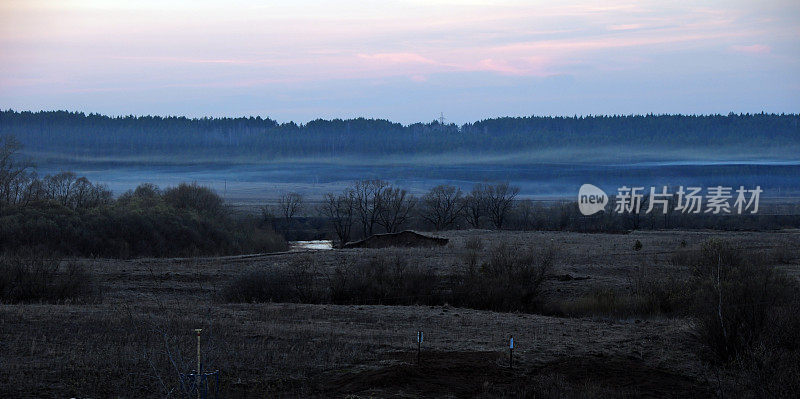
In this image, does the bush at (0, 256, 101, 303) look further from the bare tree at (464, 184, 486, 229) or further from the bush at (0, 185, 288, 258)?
the bare tree at (464, 184, 486, 229)

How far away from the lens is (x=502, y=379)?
13.0m

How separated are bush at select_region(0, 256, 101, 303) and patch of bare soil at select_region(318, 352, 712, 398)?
12816mm

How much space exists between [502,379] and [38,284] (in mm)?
16360

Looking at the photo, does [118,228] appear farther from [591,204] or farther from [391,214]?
[591,204]

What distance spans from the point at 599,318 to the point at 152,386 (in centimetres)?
1360

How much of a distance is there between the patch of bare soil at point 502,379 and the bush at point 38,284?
505 inches

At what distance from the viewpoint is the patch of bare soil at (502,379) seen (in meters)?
12.2

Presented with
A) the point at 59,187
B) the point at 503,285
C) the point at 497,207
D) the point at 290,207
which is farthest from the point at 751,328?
the point at 290,207

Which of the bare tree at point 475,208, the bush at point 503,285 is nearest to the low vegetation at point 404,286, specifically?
the bush at point 503,285

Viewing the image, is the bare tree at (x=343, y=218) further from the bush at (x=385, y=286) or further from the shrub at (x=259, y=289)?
the shrub at (x=259, y=289)

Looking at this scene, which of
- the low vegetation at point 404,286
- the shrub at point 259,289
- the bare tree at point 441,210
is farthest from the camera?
the bare tree at point 441,210

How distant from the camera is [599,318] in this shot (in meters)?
22.3

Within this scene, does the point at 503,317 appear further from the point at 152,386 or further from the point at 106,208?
the point at 106,208

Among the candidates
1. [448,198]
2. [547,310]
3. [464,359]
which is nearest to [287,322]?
[464,359]
